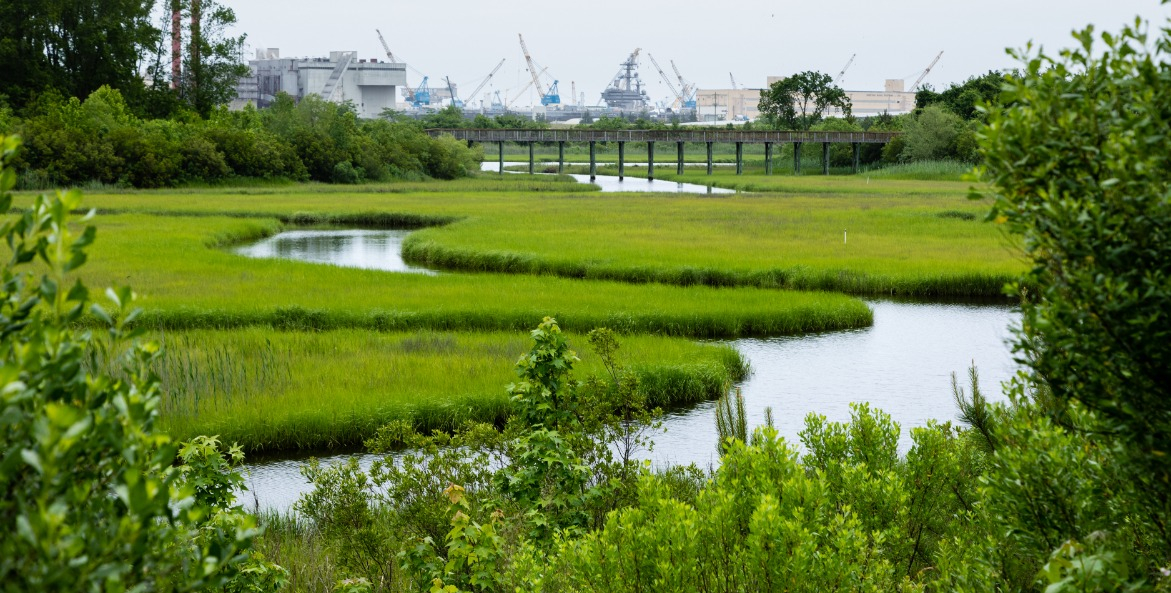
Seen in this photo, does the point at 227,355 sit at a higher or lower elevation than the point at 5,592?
lower

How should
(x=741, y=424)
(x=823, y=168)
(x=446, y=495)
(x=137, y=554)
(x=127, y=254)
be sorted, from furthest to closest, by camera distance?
(x=823, y=168), (x=127, y=254), (x=741, y=424), (x=446, y=495), (x=137, y=554)

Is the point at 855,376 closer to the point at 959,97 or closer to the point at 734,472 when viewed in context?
the point at 734,472

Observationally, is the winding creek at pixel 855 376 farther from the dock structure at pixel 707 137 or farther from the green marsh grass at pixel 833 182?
the dock structure at pixel 707 137

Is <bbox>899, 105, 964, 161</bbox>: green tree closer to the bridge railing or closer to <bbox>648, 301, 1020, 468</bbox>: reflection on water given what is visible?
the bridge railing

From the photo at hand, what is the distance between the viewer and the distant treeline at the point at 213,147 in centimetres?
6038

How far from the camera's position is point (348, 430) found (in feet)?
46.3

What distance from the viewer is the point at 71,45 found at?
8225 cm

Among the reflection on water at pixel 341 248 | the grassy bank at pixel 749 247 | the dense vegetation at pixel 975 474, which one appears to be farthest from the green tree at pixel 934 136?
the dense vegetation at pixel 975 474

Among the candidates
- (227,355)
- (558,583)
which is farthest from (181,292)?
(558,583)

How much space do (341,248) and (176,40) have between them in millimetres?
62089

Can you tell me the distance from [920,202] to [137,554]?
52543 mm

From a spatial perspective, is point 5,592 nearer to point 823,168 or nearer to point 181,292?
point 181,292

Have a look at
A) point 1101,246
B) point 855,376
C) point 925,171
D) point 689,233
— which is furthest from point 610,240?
point 925,171

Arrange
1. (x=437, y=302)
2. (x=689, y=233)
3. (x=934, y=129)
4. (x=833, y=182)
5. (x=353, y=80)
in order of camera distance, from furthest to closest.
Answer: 1. (x=353, y=80)
2. (x=934, y=129)
3. (x=833, y=182)
4. (x=689, y=233)
5. (x=437, y=302)
